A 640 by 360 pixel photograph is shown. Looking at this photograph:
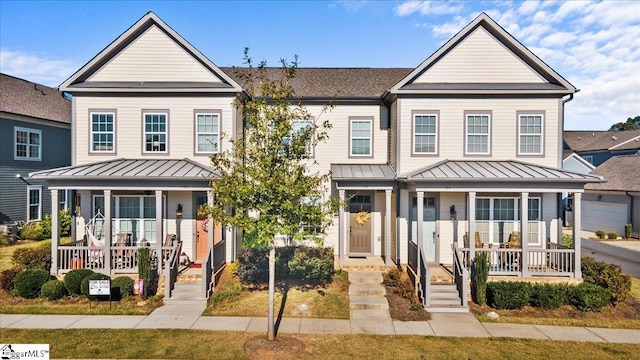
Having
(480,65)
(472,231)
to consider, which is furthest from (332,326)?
(480,65)

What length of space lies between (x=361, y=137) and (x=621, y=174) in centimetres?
2222

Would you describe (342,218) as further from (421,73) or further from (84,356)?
(84,356)

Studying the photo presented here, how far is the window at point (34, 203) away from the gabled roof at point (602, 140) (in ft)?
168

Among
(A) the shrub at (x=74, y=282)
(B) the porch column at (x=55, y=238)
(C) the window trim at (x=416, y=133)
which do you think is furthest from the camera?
(C) the window trim at (x=416, y=133)

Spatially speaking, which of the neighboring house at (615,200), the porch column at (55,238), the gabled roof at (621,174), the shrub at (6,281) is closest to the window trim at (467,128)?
the neighboring house at (615,200)

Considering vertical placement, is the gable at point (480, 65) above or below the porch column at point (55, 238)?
above

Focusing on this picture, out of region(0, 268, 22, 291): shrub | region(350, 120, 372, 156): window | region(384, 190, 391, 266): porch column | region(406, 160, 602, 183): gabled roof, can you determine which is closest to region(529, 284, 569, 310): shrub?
region(406, 160, 602, 183): gabled roof

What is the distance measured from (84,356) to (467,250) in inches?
465

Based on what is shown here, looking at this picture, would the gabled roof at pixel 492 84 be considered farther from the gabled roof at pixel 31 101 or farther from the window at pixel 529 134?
the gabled roof at pixel 31 101

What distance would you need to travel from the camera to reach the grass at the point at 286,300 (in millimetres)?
11234

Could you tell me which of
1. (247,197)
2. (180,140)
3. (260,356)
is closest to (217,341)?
(260,356)

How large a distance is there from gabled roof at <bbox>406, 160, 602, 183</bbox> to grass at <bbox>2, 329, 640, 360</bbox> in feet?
18.0

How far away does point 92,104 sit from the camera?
49.5ft

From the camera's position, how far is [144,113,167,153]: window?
15.1m
